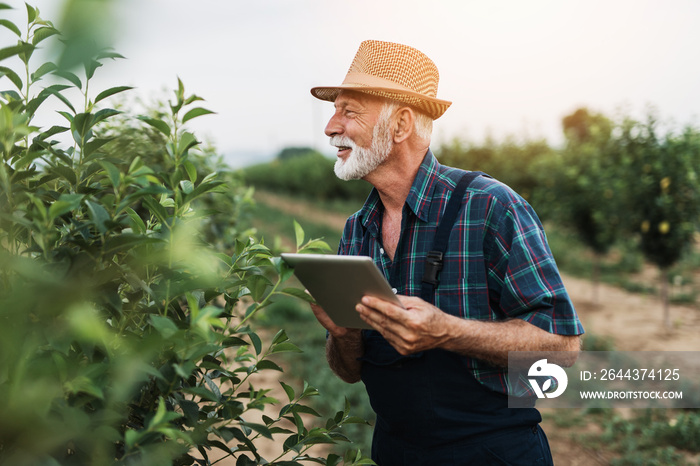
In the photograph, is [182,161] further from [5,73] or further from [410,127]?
[410,127]

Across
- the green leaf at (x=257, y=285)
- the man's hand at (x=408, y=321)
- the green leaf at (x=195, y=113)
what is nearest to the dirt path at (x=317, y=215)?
the man's hand at (x=408, y=321)

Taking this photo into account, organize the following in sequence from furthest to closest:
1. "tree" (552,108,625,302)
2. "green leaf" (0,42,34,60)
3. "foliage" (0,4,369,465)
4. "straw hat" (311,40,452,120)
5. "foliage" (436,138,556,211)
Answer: "foliage" (436,138,556,211) → "tree" (552,108,625,302) → "straw hat" (311,40,452,120) → "green leaf" (0,42,34,60) → "foliage" (0,4,369,465)

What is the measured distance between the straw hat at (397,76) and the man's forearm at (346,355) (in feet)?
2.82

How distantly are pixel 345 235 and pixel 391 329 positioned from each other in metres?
0.80

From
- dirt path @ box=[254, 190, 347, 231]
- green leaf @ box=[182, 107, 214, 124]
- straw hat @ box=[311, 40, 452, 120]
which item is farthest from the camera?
dirt path @ box=[254, 190, 347, 231]

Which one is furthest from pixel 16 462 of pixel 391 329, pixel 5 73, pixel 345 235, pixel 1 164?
pixel 345 235

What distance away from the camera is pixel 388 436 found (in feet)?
6.47

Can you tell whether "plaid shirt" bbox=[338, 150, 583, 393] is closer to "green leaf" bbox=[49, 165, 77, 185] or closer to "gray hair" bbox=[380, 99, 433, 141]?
"gray hair" bbox=[380, 99, 433, 141]

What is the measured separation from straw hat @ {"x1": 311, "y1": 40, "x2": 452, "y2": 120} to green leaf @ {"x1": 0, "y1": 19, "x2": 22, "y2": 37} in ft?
3.91

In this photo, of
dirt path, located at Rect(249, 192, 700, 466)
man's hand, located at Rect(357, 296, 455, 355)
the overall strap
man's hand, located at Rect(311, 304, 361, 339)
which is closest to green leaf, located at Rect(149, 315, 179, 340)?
man's hand, located at Rect(357, 296, 455, 355)

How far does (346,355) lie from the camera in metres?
2.03

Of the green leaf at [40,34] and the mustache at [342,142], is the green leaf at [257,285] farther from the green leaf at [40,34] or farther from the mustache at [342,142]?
the mustache at [342,142]

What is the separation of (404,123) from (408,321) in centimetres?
88

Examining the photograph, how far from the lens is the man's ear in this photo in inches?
81.4
